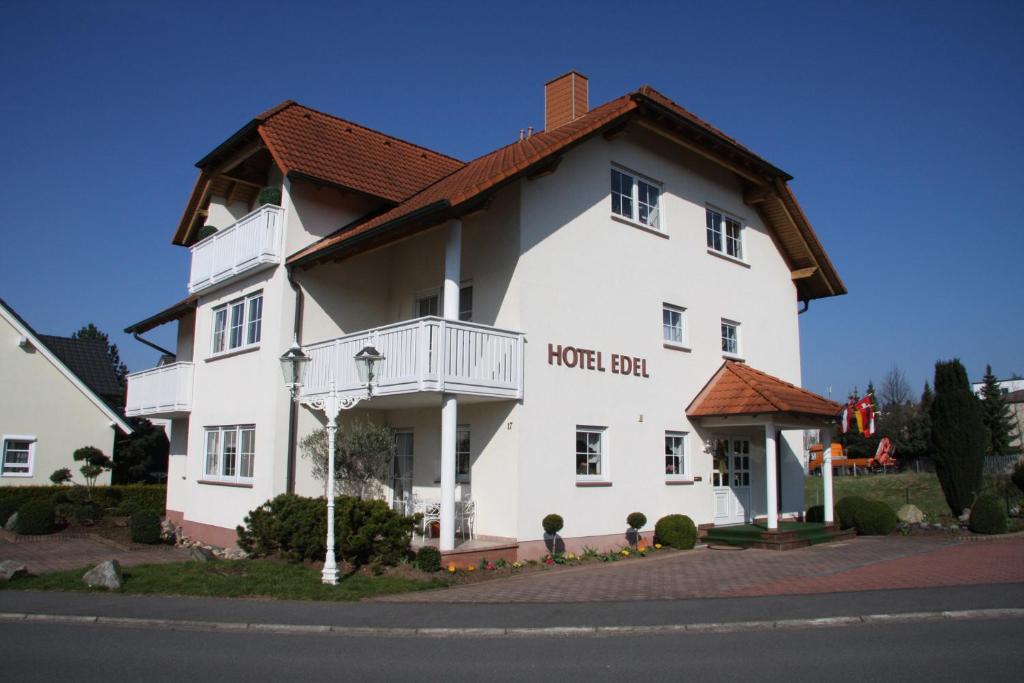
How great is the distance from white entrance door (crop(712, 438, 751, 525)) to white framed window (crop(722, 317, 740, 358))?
2.37 m

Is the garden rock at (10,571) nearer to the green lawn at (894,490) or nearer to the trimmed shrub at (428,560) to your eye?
the trimmed shrub at (428,560)

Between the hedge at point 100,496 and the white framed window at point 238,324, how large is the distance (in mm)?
5395

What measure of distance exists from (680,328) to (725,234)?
362 cm

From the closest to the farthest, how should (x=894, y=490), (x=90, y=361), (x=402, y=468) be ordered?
(x=402, y=468)
(x=894, y=490)
(x=90, y=361)

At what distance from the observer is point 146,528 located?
19.2 meters

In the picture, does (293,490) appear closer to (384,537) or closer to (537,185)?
(384,537)

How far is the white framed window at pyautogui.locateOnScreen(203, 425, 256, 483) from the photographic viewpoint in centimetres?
1812

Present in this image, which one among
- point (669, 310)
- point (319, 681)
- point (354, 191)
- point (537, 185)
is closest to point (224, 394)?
point (354, 191)

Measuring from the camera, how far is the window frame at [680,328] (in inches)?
749

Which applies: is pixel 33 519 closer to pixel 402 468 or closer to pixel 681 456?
pixel 402 468

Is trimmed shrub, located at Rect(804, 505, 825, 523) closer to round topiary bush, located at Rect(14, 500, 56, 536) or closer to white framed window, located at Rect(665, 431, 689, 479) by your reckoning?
white framed window, located at Rect(665, 431, 689, 479)

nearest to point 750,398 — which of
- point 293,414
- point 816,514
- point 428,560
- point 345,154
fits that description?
point 816,514

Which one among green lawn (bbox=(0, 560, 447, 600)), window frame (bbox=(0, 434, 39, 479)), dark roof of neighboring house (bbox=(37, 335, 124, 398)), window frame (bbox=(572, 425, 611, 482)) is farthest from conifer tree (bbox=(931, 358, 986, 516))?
dark roof of neighboring house (bbox=(37, 335, 124, 398))

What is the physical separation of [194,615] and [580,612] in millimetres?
4836
